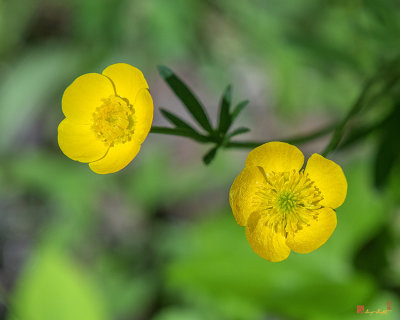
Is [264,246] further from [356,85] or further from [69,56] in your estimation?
[69,56]

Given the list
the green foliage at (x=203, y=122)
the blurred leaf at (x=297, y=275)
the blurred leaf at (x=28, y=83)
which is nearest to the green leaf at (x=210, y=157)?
the green foliage at (x=203, y=122)

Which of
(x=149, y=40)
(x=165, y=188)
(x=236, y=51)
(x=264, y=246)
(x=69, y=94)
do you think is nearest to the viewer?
(x=264, y=246)

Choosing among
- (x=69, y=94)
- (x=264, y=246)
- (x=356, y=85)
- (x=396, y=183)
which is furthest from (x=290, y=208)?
(x=356, y=85)

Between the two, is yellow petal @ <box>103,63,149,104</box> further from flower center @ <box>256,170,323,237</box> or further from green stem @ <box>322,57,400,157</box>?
green stem @ <box>322,57,400,157</box>

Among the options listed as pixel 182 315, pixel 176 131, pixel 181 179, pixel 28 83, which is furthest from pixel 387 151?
pixel 28 83

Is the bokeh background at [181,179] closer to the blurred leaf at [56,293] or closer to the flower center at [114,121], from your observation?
the blurred leaf at [56,293]
